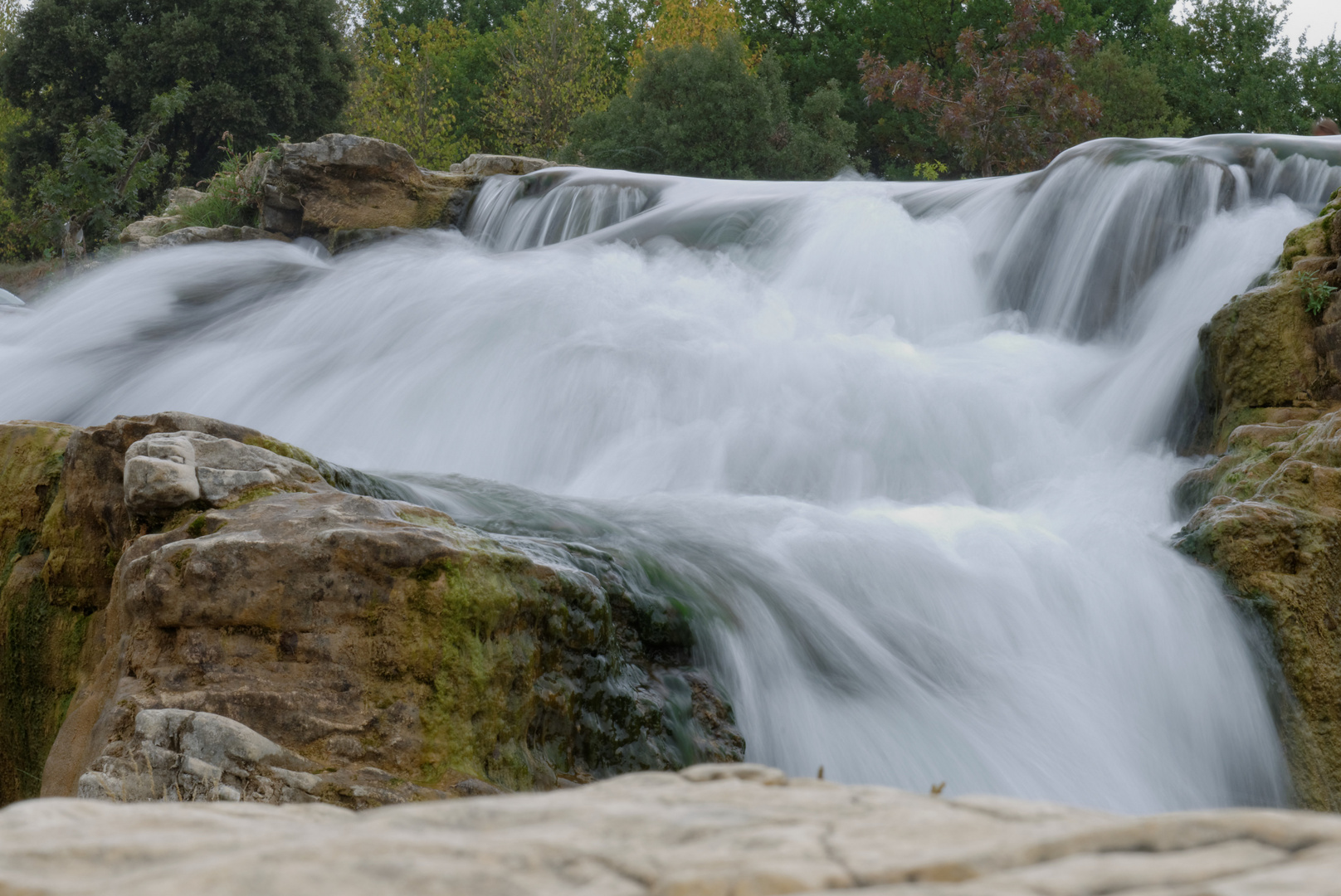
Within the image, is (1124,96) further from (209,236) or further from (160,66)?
(160,66)

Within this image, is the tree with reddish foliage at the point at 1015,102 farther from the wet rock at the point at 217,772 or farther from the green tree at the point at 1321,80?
the wet rock at the point at 217,772

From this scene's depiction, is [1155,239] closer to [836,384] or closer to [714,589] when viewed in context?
[836,384]

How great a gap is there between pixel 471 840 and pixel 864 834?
48 centimetres

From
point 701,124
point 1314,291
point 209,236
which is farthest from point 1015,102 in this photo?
point 1314,291

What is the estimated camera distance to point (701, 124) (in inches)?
754

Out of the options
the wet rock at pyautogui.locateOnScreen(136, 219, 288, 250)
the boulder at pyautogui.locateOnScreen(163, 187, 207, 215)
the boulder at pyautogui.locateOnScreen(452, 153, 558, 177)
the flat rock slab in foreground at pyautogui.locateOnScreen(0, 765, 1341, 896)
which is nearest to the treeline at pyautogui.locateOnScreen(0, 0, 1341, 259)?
the boulder at pyautogui.locateOnScreen(163, 187, 207, 215)

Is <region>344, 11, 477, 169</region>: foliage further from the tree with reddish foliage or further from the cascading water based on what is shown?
the cascading water

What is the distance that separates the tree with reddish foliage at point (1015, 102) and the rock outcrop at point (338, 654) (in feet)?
56.1

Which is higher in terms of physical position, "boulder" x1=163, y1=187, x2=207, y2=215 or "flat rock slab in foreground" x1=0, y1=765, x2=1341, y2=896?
"boulder" x1=163, y1=187, x2=207, y2=215

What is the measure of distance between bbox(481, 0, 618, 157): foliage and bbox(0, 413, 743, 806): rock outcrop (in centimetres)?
2194

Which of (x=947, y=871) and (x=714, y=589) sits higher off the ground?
(x=947, y=871)

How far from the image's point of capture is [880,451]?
714cm

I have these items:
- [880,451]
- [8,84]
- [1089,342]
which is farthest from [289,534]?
[8,84]

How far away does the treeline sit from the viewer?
62.5ft
